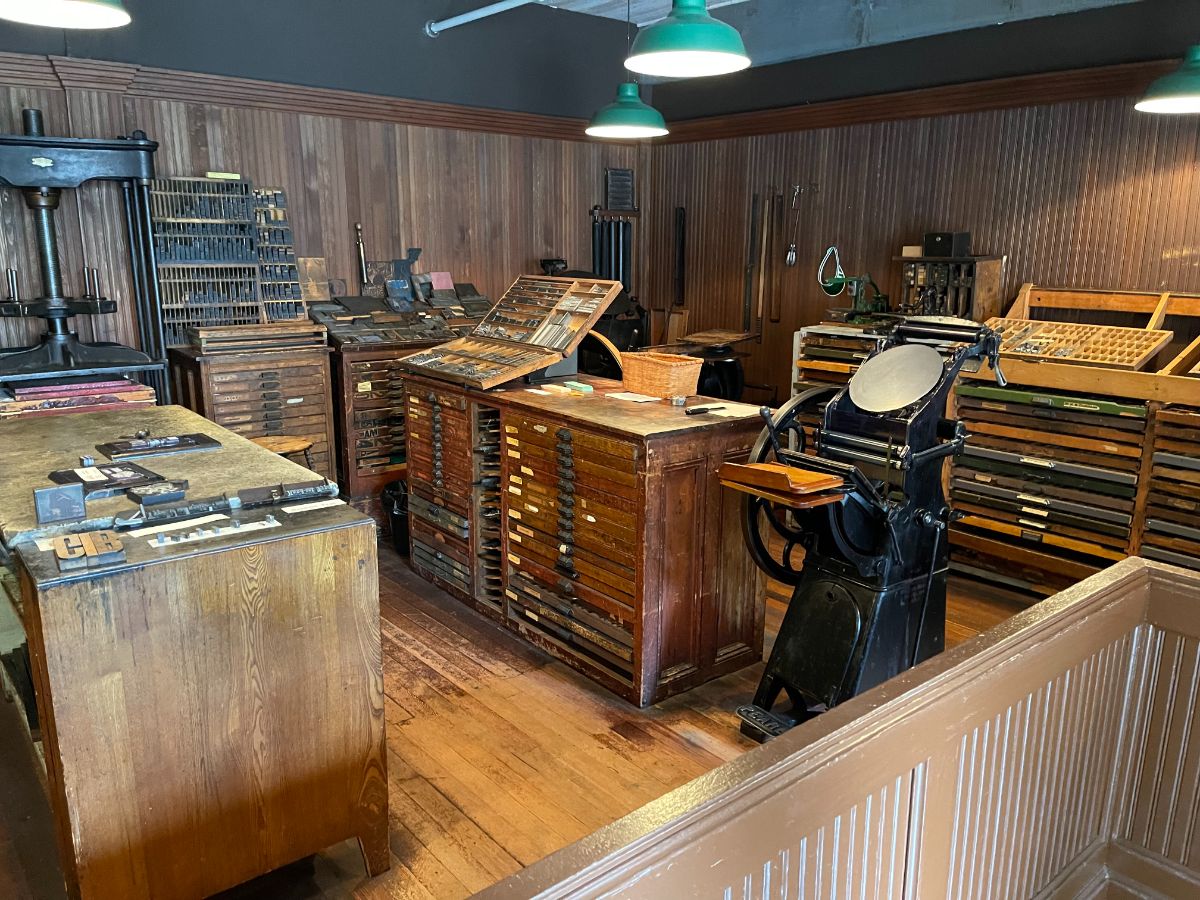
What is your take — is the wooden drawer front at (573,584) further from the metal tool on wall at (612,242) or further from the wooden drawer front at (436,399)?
the metal tool on wall at (612,242)

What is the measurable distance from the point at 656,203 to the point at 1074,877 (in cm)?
588

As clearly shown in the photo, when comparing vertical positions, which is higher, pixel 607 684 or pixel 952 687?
pixel 952 687

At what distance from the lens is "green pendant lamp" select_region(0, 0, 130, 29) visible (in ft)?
8.63

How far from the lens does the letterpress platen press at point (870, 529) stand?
289cm

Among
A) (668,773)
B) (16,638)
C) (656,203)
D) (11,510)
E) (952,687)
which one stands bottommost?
(668,773)

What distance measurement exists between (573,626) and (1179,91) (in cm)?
331

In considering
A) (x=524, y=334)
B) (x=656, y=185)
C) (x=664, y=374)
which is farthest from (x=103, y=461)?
(x=656, y=185)

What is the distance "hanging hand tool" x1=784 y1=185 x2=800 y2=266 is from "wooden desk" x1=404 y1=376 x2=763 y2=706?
2636 mm

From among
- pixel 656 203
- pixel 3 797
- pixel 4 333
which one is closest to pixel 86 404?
pixel 4 333

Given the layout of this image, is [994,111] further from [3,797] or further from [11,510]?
[3,797]

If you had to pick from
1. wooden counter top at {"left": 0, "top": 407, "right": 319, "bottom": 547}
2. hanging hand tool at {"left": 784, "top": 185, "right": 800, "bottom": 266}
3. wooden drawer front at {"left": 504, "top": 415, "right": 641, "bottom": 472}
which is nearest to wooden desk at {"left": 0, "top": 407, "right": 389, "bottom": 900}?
wooden counter top at {"left": 0, "top": 407, "right": 319, "bottom": 547}

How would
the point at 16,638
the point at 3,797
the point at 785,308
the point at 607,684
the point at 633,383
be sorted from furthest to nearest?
the point at 785,308, the point at 633,383, the point at 607,684, the point at 16,638, the point at 3,797

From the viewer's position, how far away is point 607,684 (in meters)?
3.47

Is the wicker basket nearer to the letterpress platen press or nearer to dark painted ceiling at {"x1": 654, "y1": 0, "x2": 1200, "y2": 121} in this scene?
the letterpress platen press
